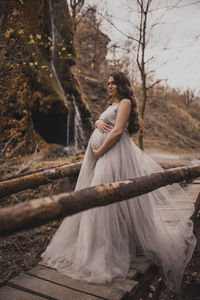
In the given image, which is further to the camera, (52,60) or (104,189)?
(52,60)

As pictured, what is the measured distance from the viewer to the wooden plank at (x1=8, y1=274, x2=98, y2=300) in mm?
2064

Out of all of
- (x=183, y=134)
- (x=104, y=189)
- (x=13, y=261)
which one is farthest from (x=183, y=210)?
(x=183, y=134)

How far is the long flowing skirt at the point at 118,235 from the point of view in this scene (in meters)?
2.44

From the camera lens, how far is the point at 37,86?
→ 9117mm

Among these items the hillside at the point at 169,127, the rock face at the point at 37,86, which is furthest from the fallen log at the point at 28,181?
the hillside at the point at 169,127

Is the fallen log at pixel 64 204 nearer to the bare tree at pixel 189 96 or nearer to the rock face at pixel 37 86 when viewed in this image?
the rock face at pixel 37 86

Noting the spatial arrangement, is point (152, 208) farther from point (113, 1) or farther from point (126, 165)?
point (113, 1)

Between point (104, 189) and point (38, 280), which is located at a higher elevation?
point (104, 189)

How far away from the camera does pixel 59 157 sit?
8.97 metres

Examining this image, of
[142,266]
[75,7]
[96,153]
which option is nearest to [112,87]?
[96,153]

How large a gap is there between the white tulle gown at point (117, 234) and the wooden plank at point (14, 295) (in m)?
0.40

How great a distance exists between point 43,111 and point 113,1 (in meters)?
5.06

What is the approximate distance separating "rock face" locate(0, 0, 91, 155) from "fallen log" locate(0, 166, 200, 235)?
6517 mm

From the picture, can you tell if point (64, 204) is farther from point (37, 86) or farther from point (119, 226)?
point (37, 86)
